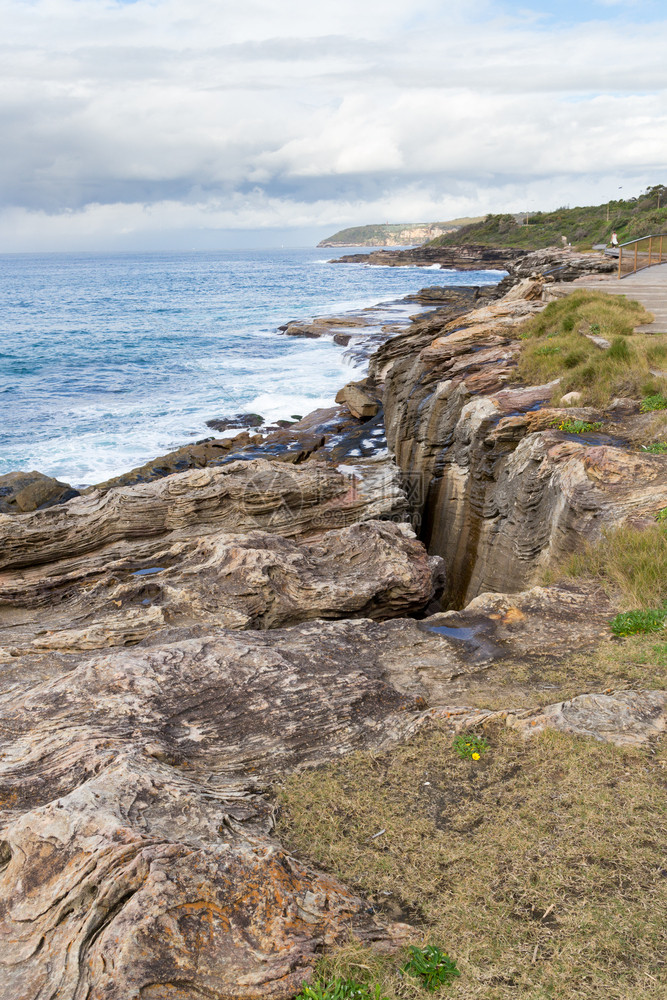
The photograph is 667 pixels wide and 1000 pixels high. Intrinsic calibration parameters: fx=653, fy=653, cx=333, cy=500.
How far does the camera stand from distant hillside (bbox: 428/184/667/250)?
64750 mm

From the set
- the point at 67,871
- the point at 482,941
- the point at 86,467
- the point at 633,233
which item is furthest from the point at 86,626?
the point at 633,233

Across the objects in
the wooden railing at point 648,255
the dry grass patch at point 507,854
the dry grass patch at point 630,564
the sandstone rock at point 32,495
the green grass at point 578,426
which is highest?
the wooden railing at point 648,255

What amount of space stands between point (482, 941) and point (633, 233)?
220 feet

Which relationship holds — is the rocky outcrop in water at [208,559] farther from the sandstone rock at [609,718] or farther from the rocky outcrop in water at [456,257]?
the rocky outcrop in water at [456,257]

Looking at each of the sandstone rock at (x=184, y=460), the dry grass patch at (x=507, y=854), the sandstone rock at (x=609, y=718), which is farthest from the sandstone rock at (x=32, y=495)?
the sandstone rock at (x=609, y=718)

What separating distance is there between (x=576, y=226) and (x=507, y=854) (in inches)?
4196

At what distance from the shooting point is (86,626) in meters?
8.23

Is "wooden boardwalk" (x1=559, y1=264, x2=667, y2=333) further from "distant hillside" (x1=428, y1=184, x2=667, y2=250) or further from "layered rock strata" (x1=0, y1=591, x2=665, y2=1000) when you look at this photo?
"distant hillside" (x1=428, y1=184, x2=667, y2=250)

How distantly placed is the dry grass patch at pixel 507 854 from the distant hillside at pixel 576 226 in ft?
200

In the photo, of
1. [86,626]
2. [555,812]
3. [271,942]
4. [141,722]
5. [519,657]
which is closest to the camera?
[271,942]

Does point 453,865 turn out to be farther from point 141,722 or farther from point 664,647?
point 664,647

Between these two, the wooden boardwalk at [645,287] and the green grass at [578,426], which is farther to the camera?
the wooden boardwalk at [645,287]

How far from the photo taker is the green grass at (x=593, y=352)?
1180 cm

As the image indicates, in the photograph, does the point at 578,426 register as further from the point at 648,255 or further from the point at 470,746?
the point at 648,255
